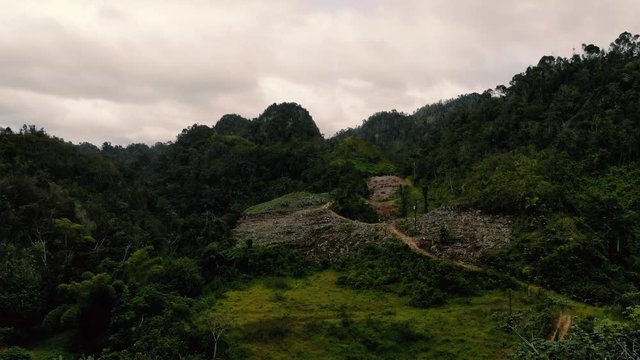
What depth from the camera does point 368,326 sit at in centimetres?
3108

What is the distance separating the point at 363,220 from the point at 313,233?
9124mm

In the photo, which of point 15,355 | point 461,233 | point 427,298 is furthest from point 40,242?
point 461,233

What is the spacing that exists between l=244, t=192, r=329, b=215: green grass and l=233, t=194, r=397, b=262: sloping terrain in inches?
71.4

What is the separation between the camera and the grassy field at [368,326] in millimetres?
28547

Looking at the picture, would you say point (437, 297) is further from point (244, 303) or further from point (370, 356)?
point (244, 303)

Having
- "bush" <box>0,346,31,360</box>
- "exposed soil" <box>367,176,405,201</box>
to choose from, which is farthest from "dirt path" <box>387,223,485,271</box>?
"bush" <box>0,346,31,360</box>

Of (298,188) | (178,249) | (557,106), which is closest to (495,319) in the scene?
(178,249)

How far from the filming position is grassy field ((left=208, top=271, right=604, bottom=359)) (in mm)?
28547

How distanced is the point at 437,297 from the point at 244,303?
13670 mm

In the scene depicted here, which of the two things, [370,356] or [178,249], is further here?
[178,249]

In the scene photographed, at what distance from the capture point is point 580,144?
5169 centimetres

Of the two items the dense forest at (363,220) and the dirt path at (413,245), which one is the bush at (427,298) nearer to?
the dense forest at (363,220)

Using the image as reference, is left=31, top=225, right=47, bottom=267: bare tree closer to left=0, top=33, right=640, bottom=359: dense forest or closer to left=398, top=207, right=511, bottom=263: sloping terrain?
left=0, top=33, right=640, bottom=359: dense forest

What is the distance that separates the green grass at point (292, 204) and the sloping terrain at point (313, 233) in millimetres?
1813
